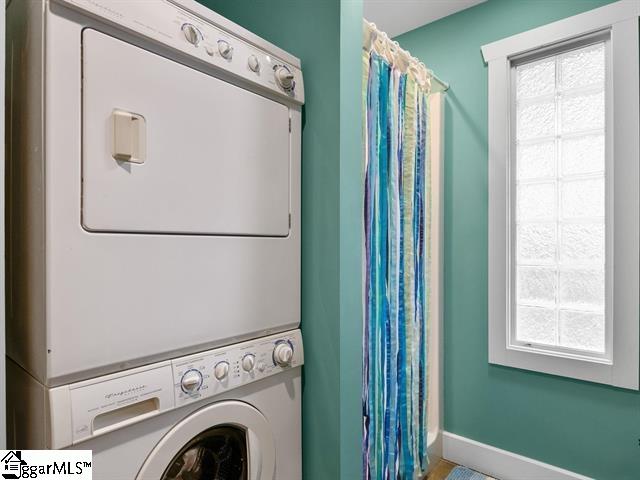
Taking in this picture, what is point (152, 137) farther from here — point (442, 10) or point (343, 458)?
point (442, 10)

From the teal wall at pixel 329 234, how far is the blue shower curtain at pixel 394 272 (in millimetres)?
269

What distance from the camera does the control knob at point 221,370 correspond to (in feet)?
3.17

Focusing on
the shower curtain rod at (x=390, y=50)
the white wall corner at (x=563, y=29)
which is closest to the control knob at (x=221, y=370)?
the shower curtain rod at (x=390, y=50)

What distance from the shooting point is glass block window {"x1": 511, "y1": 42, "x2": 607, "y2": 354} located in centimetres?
178

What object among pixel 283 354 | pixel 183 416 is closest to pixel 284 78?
pixel 283 354

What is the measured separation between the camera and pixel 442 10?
2141 millimetres

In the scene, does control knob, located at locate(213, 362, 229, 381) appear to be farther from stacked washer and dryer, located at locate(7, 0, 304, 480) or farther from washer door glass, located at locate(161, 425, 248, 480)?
washer door glass, located at locate(161, 425, 248, 480)

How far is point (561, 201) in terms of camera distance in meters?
1.88

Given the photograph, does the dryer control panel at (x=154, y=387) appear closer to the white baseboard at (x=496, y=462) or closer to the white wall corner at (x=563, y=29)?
the white baseboard at (x=496, y=462)

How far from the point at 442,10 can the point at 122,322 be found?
2276mm

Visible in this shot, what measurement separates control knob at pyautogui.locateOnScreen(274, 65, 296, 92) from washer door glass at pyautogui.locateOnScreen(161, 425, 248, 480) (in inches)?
39.1

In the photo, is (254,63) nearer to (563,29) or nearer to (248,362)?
A: (248,362)

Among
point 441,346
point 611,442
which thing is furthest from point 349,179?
point 611,442

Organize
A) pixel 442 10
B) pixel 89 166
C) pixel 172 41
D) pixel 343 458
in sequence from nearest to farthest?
1. pixel 89 166
2. pixel 172 41
3. pixel 343 458
4. pixel 442 10
